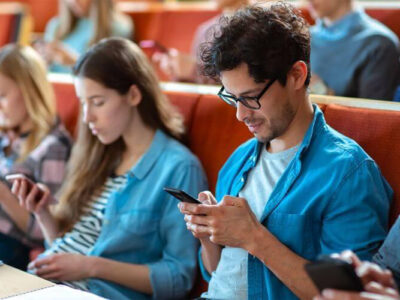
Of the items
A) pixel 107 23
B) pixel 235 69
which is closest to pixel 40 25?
pixel 107 23

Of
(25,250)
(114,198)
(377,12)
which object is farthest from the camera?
(377,12)

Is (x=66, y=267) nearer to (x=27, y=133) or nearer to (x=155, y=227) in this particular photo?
(x=155, y=227)

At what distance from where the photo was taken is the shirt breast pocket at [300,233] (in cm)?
131

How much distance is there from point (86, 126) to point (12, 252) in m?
0.47

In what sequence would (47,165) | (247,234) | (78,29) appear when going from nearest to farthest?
(247,234), (47,165), (78,29)

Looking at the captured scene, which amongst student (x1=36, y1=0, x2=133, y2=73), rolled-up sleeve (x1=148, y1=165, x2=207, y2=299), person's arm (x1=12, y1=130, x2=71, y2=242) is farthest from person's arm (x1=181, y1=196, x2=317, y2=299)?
student (x1=36, y1=0, x2=133, y2=73)

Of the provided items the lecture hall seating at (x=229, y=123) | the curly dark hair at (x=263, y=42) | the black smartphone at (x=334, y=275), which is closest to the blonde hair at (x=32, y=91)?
the lecture hall seating at (x=229, y=123)

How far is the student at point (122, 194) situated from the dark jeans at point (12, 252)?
0.19 m

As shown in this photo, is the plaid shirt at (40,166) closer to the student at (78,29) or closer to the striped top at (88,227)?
the striped top at (88,227)

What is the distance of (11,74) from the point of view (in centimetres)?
221

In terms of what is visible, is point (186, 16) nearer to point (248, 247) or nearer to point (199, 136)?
point (199, 136)

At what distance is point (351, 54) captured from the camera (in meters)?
2.32

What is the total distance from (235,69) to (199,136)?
582 millimetres

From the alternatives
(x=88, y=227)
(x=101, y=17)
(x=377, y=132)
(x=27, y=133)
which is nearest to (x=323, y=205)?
(x=377, y=132)
